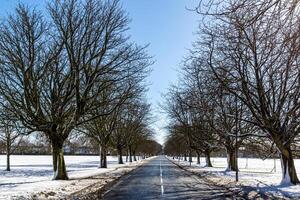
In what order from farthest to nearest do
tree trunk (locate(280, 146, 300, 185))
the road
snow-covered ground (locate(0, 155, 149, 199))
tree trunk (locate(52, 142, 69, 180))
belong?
tree trunk (locate(52, 142, 69, 180))
tree trunk (locate(280, 146, 300, 185))
snow-covered ground (locate(0, 155, 149, 199))
the road

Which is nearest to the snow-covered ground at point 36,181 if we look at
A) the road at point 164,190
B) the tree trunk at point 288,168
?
the road at point 164,190

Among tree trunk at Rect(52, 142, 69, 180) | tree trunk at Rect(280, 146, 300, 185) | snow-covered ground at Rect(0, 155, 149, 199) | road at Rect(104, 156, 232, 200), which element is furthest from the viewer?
tree trunk at Rect(52, 142, 69, 180)

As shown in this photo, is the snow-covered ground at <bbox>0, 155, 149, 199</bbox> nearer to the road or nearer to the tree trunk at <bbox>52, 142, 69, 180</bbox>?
the tree trunk at <bbox>52, 142, 69, 180</bbox>

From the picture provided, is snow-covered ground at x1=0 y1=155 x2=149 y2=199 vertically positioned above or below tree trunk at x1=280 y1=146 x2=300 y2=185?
below

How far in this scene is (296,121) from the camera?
21.0m

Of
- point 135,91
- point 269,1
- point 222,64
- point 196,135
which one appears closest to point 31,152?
point 196,135

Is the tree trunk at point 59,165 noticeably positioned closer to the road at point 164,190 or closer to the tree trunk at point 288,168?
the road at point 164,190

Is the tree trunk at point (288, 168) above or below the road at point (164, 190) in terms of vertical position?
above

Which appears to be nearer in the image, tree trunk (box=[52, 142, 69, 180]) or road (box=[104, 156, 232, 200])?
road (box=[104, 156, 232, 200])

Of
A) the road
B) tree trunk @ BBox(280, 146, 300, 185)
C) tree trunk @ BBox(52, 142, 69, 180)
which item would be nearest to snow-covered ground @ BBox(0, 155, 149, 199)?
tree trunk @ BBox(52, 142, 69, 180)

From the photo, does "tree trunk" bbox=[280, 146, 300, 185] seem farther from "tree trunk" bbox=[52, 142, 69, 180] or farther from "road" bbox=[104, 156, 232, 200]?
"tree trunk" bbox=[52, 142, 69, 180]

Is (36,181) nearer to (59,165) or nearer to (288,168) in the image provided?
(59,165)

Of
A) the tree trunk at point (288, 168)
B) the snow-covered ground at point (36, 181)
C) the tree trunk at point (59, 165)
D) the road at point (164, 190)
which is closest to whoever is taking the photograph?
the road at point (164, 190)

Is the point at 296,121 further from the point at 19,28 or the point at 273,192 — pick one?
the point at 19,28
